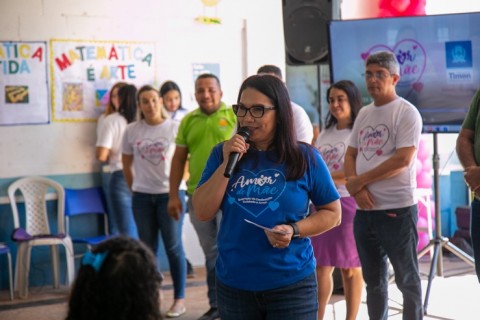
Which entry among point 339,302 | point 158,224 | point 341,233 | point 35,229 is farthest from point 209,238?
point 35,229

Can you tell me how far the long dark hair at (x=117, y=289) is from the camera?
1.68m

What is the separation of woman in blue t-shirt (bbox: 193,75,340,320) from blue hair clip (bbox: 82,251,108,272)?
2.96 ft

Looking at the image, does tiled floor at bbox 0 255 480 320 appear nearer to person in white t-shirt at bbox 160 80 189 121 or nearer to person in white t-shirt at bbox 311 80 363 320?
person in white t-shirt at bbox 311 80 363 320

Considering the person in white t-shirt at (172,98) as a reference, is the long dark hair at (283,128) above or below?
below

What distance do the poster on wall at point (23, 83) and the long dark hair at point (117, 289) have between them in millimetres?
5043

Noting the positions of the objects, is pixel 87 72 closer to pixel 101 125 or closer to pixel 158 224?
pixel 101 125

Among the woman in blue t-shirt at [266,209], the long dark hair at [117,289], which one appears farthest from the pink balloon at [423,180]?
the long dark hair at [117,289]

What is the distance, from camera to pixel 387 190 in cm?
395

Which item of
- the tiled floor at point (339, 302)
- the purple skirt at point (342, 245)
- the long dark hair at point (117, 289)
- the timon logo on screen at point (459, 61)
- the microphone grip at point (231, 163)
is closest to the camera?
the long dark hair at point (117, 289)

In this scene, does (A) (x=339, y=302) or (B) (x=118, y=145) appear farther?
(B) (x=118, y=145)

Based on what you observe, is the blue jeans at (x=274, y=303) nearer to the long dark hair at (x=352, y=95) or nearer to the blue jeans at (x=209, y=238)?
the long dark hair at (x=352, y=95)

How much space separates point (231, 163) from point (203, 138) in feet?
7.80

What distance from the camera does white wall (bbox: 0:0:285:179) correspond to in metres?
6.52

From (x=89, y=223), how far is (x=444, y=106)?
11.0 ft
